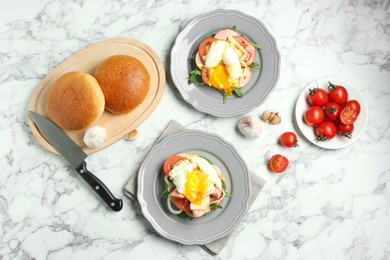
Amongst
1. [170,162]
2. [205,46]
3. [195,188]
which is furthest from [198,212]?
[205,46]

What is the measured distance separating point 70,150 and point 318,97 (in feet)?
4.08

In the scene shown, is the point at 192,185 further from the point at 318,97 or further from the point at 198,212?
the point at 318,97

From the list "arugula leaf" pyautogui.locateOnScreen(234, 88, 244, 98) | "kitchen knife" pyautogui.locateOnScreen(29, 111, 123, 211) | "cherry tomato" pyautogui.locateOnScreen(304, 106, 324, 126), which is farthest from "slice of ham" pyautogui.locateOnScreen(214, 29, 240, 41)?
"kitchen knife" pyautogui.locateOnScreen(29, 111, 123, 211)

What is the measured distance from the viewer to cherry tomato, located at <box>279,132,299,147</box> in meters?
2.43

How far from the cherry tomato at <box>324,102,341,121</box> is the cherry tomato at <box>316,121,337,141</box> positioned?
0.04m

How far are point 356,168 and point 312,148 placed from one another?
0.84 feet

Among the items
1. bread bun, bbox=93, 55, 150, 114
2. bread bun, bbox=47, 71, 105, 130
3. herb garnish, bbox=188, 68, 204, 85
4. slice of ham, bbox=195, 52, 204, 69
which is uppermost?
slice of ham, bbox=195, 52, 204, 69

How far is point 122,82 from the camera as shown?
227 cm

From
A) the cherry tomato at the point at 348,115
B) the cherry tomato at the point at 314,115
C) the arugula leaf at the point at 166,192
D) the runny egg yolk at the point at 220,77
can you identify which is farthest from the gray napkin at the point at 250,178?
the cherry tomato at the point at 348,115

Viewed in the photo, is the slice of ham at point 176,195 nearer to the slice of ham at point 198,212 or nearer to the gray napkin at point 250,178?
the slice of ham at point 198,212

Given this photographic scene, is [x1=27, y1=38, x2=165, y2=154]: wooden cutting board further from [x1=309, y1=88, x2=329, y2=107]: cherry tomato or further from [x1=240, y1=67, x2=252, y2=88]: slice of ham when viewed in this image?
[x1=309, y1=88, x2=329, y2=107]: cherry tomato

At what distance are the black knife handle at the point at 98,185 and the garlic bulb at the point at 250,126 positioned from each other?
0.72 m

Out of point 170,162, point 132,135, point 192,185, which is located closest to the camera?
point 192,185

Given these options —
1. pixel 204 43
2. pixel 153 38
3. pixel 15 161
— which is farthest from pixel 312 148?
pixel 15 161
